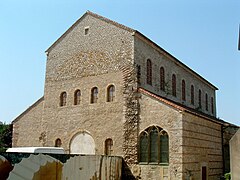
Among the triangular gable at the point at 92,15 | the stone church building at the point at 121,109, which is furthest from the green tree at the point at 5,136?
the triangular gable at the point at 92,15

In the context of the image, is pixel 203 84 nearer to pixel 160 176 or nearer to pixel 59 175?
pixel 160 176

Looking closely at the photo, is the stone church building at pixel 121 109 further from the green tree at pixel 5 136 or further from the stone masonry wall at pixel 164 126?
the green tree at pixel 5 136

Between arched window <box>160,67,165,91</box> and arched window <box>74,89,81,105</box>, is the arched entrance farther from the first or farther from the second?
arched window <box>160,67,165,91</box>

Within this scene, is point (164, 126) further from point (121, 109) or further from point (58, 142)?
point (58, 142)

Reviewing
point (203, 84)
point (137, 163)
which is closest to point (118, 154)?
point (137, 163)

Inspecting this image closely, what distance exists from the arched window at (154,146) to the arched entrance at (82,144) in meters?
3.97

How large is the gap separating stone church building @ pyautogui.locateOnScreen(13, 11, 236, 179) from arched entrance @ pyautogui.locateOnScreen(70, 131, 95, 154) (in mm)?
70

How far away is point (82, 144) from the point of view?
21391 millimetres

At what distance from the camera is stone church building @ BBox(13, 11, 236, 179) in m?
17.9

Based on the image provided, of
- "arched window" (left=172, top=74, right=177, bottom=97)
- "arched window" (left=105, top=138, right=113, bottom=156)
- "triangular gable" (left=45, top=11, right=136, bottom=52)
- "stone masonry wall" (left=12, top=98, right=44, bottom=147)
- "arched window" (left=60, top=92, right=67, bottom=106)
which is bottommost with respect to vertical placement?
"arched window" (left=105, top=138, right=113, bottom=156)

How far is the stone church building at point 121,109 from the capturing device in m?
17.9

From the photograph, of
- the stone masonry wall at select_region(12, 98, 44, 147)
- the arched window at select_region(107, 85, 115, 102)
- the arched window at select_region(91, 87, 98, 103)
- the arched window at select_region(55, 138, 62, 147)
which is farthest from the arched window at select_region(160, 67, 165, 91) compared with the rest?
the stone masonry wall at select_region(12, 98, 44, 147)

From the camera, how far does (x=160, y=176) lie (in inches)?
691

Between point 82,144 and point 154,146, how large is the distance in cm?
572
